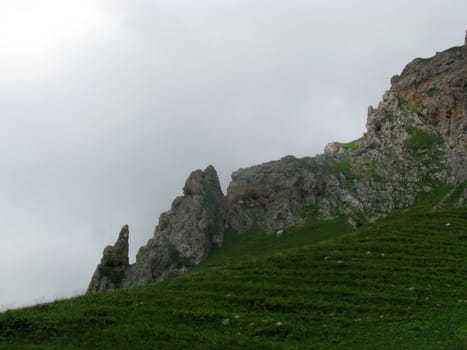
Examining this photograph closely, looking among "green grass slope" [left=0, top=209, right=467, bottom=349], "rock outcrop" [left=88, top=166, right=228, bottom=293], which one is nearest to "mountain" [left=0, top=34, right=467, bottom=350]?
"green grass slope" [left=0, top=209, right=467, bottom=349]

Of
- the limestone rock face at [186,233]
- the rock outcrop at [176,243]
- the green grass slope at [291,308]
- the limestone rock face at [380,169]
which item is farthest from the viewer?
the limestone rock face at [380,169]

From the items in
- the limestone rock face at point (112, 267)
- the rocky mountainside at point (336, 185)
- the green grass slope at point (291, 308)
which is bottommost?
the green grass slope at point (291, 308)

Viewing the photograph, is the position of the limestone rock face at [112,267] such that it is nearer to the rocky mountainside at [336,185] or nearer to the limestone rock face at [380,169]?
the rocky mountainside at [336,185]

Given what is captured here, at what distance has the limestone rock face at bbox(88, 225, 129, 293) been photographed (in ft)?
250

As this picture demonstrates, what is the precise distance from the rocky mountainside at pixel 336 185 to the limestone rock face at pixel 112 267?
15 cm

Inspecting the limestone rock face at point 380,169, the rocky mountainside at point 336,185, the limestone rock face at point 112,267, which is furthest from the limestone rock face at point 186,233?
the limestone rock face at point 380,169

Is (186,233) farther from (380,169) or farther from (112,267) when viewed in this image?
(380,169)

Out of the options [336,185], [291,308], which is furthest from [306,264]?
[336,185]

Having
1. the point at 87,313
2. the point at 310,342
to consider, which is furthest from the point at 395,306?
the point at 87,313

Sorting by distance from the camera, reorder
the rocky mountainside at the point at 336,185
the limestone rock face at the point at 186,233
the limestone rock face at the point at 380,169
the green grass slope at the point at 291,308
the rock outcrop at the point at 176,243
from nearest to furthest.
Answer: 1. the green grass slope at the point at 291,308
2. the rock outcrop at the point at 176,243
3. the limestone rock face at the point at 186,233
4. the rocky mountainside at the point at 336,185
5. the limestone rock face at the point at 380,169

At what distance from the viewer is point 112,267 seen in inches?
3110

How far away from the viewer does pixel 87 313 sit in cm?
2869

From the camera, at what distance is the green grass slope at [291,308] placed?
24844 mm

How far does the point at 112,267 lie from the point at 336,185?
40.5 metres
